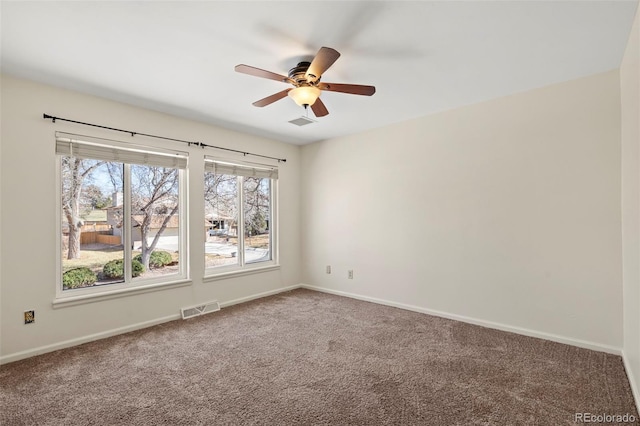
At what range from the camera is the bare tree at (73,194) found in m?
3.09

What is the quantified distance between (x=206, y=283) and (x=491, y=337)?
10.8 ft

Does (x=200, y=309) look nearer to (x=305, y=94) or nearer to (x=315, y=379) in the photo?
(x=315, y=379)

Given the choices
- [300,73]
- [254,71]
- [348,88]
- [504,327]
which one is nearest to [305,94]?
[300,73]

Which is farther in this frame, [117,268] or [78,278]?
[117,268]

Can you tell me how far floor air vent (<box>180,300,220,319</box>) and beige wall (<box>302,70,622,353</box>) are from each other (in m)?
1.80

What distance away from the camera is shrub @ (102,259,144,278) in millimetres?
3346

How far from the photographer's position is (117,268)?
11.2ft

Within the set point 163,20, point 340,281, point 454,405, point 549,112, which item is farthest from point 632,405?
point 163,20

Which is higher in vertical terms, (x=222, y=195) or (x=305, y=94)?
(x=305, y=94)

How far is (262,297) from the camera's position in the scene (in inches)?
184

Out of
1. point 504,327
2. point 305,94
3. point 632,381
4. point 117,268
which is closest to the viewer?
point 632,381

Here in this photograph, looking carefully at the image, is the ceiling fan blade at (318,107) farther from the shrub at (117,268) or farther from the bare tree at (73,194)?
the shrub at (117,268)
